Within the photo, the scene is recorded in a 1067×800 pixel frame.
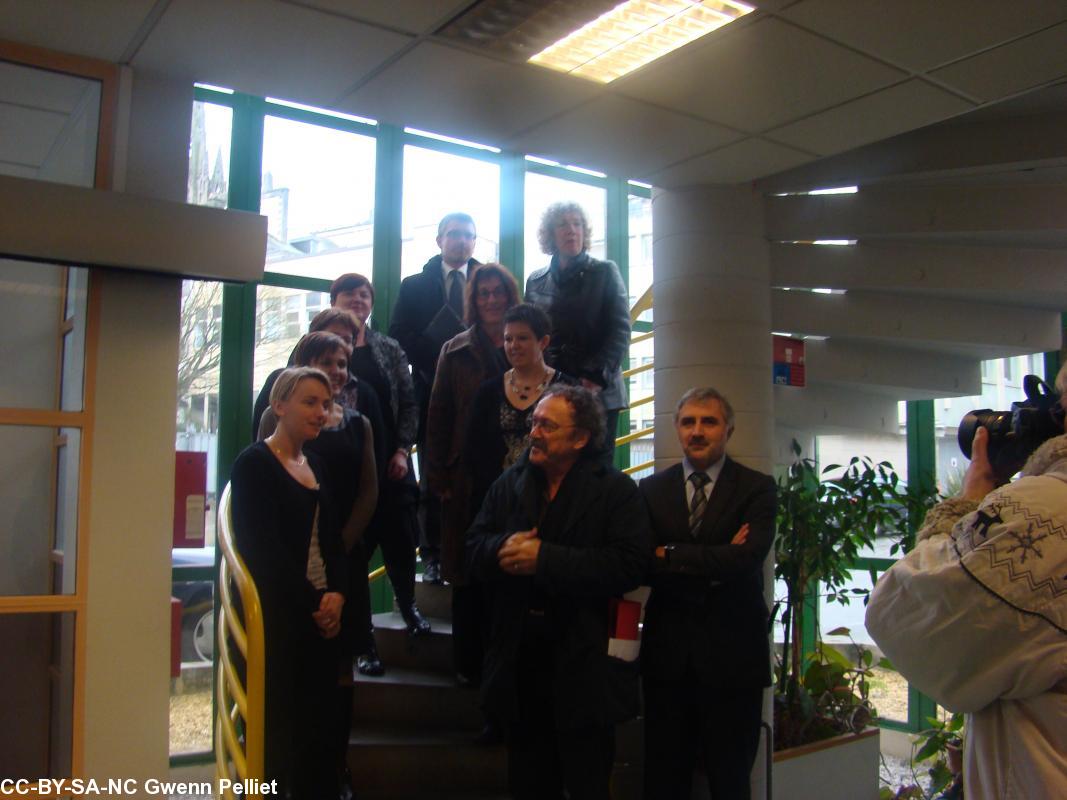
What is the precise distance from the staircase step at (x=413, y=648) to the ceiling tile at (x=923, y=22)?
2.35 metres

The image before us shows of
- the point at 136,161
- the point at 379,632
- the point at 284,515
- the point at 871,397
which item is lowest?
the point at 379,632

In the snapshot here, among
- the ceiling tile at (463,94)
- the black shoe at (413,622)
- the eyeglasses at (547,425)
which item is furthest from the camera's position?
the black shoe at (413,622)

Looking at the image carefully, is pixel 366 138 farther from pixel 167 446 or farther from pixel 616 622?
pixel 616 622

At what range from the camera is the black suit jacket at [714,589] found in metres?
2.59

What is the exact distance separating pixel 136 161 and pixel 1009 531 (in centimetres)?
226

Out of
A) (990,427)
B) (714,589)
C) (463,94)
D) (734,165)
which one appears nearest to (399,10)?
(463,94)

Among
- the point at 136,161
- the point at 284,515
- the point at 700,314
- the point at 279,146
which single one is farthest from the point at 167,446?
the point at 279,146

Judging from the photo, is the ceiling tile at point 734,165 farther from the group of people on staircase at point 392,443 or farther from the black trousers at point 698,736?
the black trousers at point 698,736

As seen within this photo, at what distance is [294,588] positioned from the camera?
2.47 m

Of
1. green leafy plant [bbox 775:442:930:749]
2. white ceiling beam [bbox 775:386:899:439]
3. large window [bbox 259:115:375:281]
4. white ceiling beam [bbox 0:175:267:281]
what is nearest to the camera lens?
white ceiling beam [bbox 0:175:267:281]

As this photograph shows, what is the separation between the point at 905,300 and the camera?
4.31 meters

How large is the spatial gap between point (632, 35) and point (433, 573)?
2.17 meters

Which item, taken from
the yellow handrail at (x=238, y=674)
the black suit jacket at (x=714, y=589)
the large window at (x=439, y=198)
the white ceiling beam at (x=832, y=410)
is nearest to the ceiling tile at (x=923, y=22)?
the black suit jacket at (x=714, y=589)

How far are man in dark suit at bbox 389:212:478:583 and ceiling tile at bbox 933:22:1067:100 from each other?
1.90 m
